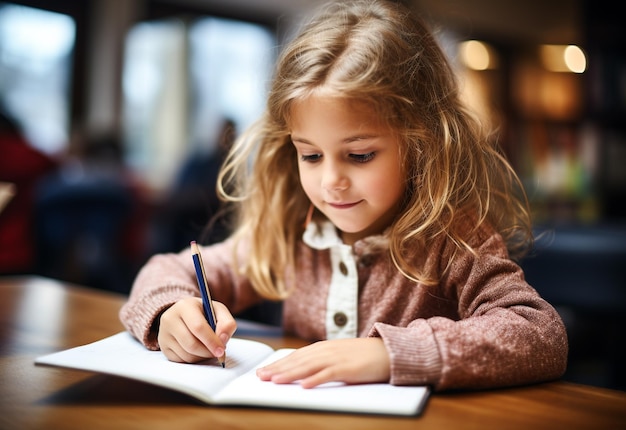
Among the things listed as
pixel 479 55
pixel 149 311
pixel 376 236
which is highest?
pixel 479 55

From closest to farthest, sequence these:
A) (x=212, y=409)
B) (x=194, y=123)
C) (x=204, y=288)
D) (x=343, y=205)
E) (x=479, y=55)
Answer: (x=212, y=409)
(x=204, y=288)
(x=343, y=205)
(x=194, y=123)
(x=479, y=55)

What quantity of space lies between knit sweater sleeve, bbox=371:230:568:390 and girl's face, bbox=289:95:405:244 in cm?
18

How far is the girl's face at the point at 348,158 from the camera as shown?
2.63ft

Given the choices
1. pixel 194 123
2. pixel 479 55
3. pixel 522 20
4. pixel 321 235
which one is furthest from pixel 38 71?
pixel 321 235

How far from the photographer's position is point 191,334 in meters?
0.74

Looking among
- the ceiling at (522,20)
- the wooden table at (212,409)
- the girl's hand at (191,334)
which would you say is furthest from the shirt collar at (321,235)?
the ceiling at (522,20)

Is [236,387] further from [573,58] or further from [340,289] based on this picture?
[573,58]

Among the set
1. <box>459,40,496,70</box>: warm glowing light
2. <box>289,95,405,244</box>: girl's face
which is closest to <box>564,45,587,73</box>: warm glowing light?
<box>459,40,496,70</box>: warm glowing light

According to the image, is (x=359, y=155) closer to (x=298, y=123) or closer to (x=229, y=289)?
(x=298, y=123)

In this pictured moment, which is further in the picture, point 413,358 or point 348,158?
point 348,158

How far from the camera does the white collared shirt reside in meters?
0.94

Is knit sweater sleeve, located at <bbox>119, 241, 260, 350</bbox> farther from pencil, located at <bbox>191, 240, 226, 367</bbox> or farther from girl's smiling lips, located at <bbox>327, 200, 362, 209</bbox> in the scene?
girl's smiling lips, located at <bbox>327, 200, 362, 209</bbox>

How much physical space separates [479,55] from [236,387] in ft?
20.1

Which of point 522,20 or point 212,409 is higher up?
point 522,20
